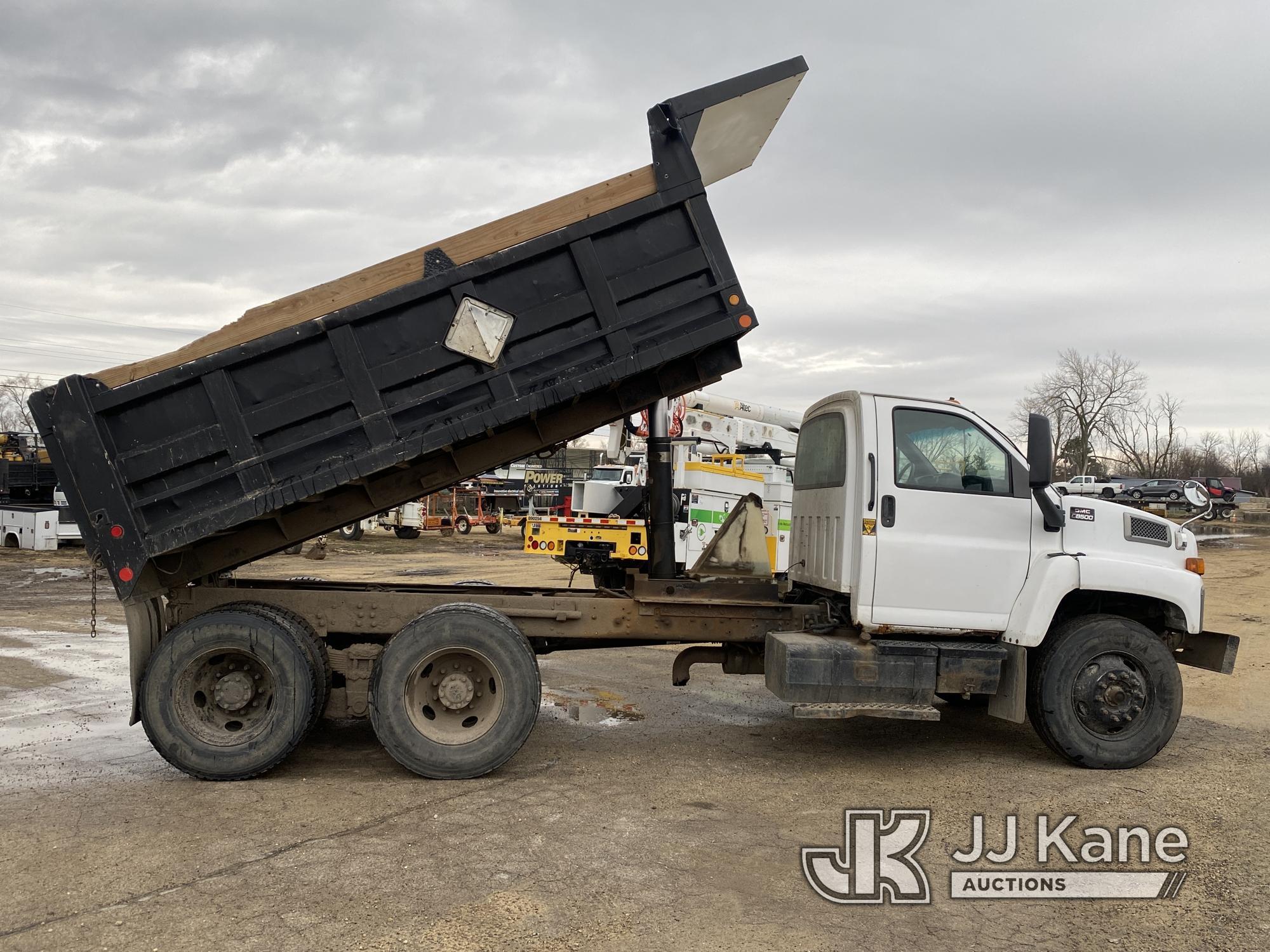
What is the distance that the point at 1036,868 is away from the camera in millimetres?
4508

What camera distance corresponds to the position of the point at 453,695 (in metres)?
5.89

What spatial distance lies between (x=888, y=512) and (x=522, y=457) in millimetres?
2369

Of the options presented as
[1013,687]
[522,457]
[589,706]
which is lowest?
[589,706]

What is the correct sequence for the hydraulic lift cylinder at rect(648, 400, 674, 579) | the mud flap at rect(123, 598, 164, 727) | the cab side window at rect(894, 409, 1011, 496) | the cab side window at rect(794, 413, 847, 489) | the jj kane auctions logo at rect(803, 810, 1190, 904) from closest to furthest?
the jj kane auctions logo at rect(803, 810, 1190, 904) → the mud flap at rect(123, 598, 164, 727) → the cab side window at rect(894, 409, 1011, 496) → the cab side window at rect(794, 413, 847, 489) → the hydraulic lift cylinder at rect(648, 400, 674, 579)

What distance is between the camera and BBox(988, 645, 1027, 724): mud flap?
19.8 ft

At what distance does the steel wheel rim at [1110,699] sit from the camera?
20.1 feet

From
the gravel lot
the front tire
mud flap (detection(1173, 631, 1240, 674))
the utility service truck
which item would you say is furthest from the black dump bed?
the utility service truck

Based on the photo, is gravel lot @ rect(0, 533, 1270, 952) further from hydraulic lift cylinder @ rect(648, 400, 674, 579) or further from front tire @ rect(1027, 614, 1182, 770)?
hydraulic lift cylinder @ rect(648, 400, 674, 579)

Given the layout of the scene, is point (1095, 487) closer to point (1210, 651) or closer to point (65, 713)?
point (1210, 651)

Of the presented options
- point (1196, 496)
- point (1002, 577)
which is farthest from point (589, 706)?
point (1196, 496)

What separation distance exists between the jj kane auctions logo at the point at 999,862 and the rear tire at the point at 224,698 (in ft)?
10.0

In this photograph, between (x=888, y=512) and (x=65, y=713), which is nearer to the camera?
(x=888, y=512)

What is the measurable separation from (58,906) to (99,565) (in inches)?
90.2

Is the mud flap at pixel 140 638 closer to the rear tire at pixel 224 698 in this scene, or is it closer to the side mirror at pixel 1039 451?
the rear tire at pixel 224 698
